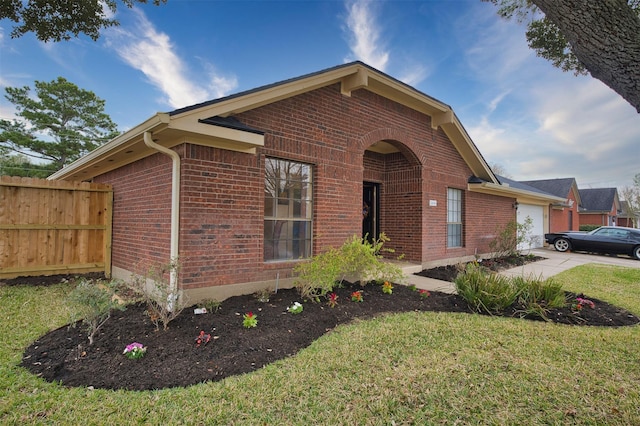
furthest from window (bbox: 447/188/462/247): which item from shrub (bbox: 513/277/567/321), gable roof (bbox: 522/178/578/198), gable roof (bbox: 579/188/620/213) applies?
gable roof (bbox: 579/188/620/213)

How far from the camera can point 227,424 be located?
2.36 metres

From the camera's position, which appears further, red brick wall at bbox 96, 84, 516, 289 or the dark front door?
the dark front door

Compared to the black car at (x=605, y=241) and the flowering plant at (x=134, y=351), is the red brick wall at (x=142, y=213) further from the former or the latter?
the black car at (x=605, y=241)

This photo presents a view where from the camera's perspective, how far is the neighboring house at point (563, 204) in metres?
22.3

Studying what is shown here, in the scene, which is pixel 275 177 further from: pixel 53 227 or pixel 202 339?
pixel 53 227

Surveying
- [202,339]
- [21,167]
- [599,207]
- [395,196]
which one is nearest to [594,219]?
[599,207]

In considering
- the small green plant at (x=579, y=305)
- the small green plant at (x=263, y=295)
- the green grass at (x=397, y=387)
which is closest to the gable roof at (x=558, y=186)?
the small green plant at (x=579, y=305)

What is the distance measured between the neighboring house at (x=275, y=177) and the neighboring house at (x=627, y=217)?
145ft

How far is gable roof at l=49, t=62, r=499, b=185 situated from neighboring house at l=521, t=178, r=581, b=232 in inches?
760

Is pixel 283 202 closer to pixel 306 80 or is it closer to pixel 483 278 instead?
pixel 306 80

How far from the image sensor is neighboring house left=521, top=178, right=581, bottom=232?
22.3m

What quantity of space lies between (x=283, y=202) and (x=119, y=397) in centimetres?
397

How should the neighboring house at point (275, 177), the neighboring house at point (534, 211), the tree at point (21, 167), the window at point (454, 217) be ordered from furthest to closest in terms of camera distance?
1. the tree at point (21, 167)
2. the neighboring house at point (534, 211)
3. the window at point (454, 217)
4. the neighboring house at point (275, 177)

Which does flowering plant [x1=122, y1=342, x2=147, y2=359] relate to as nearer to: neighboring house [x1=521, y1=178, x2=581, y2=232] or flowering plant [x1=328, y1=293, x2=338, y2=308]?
flowering plant [x1=328, y1=293, x2=338, y2=308]
